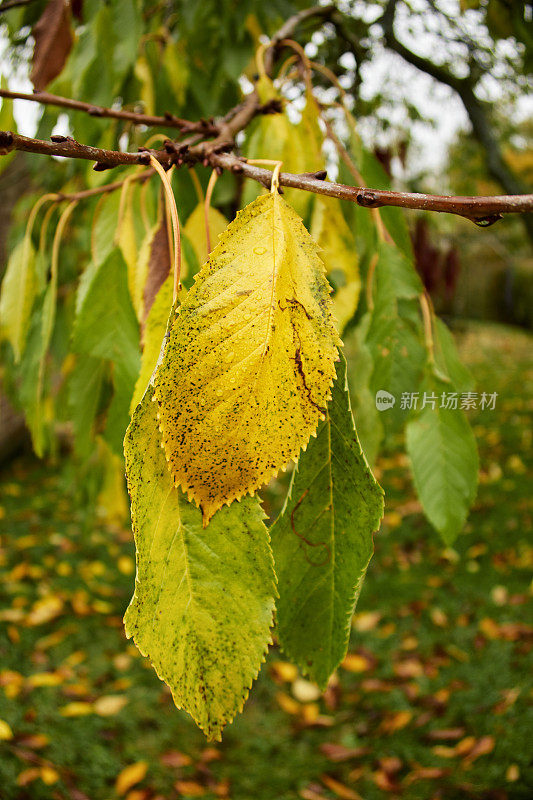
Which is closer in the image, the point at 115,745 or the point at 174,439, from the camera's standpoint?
the point at 174,439

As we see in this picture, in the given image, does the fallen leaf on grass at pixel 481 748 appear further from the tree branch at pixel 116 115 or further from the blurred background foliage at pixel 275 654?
the tree branch at pixel 116 115

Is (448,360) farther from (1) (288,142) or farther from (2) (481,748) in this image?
(2) (481,748)

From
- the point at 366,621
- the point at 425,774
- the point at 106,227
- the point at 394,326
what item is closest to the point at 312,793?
the point at 425,774

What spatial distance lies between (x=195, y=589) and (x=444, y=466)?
0.37 m

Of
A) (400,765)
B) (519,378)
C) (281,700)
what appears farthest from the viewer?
(519,378)

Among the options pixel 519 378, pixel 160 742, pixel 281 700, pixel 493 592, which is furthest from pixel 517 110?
pixel 160 742

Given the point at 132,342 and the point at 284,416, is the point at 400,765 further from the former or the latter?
the point at 284,416

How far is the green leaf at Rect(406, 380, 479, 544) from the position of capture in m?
0.62

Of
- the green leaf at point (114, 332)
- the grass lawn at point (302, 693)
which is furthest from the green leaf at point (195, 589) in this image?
the grass lawn at point (302, 693)

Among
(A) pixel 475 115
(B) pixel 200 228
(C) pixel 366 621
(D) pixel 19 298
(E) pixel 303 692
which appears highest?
(B) pixel 200 228

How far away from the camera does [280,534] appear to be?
0.42 meters

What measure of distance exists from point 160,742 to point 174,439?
182cm

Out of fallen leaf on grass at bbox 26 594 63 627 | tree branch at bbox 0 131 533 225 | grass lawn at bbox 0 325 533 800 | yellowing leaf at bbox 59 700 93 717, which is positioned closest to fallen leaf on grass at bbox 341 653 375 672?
grass lawn at bbox 0 325 533 800

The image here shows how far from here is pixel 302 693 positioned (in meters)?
2.05
